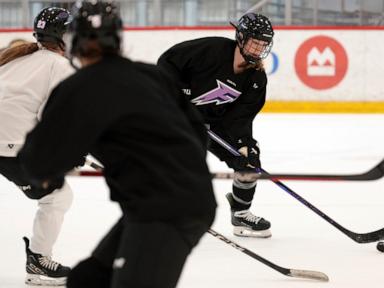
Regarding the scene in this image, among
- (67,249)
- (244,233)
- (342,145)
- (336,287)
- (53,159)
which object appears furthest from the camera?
(342,145)

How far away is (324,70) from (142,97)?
673 centimetres

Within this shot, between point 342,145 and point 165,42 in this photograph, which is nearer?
point 342,145

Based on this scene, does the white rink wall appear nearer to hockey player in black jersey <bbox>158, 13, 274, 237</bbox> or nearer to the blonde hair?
hockey player in black jersey <bbox>158, 13, 274, 237</bbox>

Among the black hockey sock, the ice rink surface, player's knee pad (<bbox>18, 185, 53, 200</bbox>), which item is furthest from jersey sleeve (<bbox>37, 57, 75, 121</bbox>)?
the black hockey sock

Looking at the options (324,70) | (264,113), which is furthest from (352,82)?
(264,113)

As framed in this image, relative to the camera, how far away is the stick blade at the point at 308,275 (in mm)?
2740

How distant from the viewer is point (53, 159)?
1.42 meters

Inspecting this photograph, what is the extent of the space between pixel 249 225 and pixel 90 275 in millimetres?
2030

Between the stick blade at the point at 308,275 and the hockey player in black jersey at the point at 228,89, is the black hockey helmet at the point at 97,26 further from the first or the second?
the hockey player in black jersey at the point at 228,89

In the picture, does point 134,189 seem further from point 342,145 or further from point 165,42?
point 165,42

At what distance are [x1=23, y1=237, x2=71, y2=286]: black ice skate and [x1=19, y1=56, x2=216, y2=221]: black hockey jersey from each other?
4.21 ft

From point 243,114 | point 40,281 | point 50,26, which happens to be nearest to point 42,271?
point 40,281

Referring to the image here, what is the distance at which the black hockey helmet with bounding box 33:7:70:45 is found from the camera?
262 centimetres

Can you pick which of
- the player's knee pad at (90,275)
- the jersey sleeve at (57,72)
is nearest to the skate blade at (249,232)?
the jersey sleeve at (57,72)
